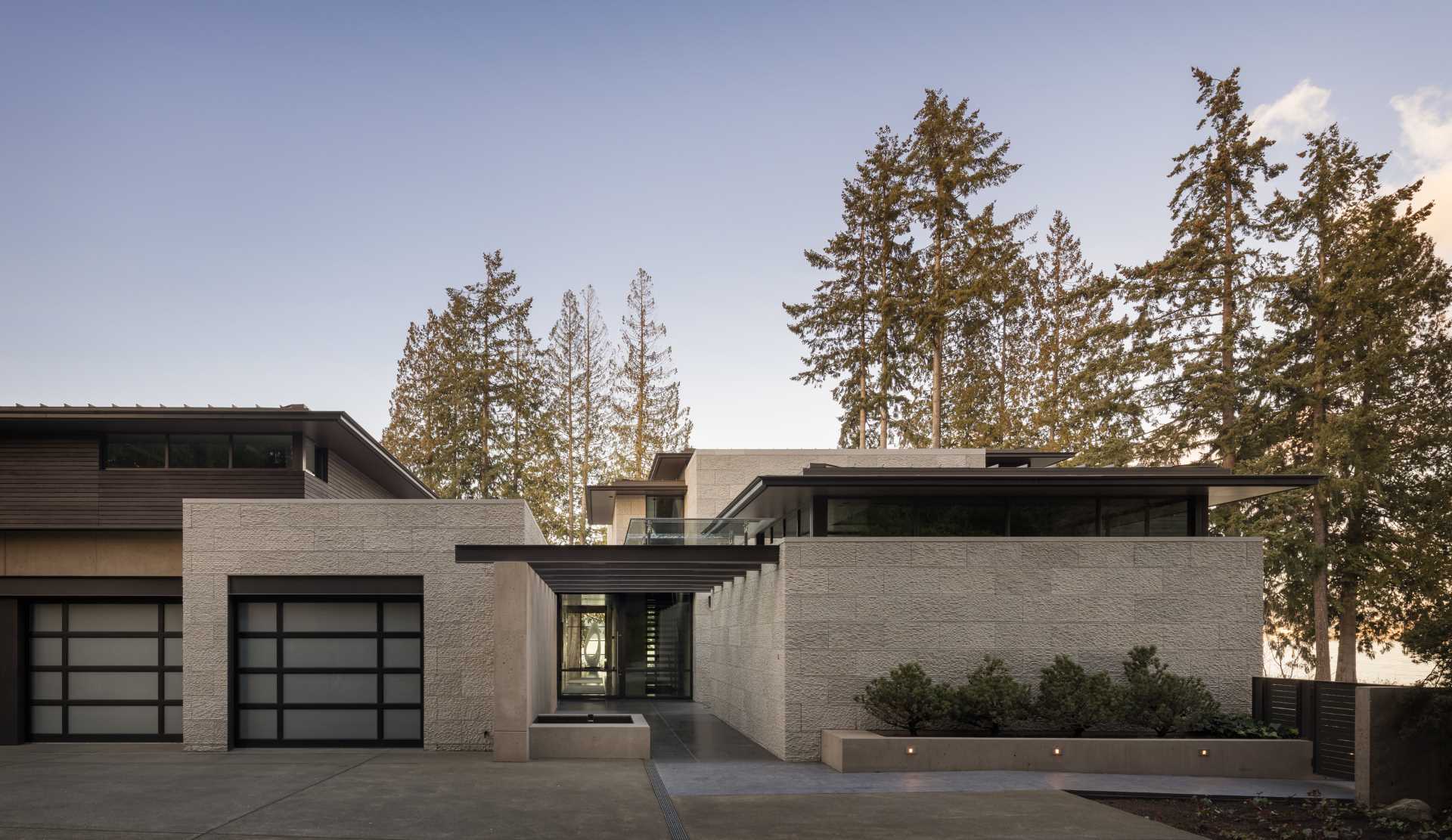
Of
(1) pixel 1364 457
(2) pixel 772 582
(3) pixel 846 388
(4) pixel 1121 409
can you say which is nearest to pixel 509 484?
(3) pixel 846 388

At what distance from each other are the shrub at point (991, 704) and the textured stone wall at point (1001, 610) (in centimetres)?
69

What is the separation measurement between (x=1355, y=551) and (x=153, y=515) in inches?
1125

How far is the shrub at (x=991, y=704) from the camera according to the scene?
554 inches

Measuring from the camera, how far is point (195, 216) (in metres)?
25.6

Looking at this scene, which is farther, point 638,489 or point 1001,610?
point 638,489

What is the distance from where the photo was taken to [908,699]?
14.1 m

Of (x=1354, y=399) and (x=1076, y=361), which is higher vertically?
(x=1076, y=361)

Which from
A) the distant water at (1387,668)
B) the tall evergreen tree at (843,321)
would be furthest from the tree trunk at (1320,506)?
the tall evergreen tree at (843,321)

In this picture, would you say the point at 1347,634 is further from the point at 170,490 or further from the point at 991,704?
the point at 170,490

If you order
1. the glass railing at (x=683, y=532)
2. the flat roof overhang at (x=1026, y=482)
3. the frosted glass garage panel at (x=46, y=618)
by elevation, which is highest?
the flat roof overhang at (x=1026, y=482)

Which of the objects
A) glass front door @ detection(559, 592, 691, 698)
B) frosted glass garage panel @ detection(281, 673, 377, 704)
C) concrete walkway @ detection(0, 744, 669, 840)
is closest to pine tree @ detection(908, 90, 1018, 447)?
glass front door @ detection(559, 592, 691, 698)

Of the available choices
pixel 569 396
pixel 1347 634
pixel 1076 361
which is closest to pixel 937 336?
pixel 1076 361

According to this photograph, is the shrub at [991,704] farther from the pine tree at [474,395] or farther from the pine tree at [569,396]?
the pine tree at [474,395]

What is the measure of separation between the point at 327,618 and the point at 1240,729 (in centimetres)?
1446
